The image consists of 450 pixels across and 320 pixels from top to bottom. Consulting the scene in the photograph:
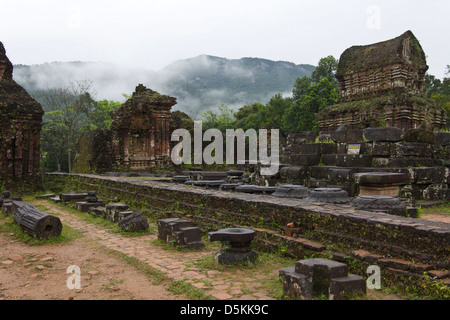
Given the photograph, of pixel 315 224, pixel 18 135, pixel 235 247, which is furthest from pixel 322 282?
pixel 18 135

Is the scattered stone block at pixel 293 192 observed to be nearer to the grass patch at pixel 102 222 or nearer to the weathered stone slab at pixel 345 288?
the grass patch at pixel 102 222

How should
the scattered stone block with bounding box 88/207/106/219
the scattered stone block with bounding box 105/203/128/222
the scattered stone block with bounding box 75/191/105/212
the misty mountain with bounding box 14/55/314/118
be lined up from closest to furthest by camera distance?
the scattered stone block with bounding box 105/203/128/222
the scattered stone block with bounding box 88/207/106/219
the scattered stone block with bounding box 75/191/105/212
the misty mountain with bounding box 14/55/314/118

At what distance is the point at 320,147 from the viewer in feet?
32.9

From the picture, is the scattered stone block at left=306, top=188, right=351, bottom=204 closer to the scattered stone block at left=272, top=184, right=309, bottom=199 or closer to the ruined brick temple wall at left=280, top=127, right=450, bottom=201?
the scattered stone block at left=272, top=184, right=309, bottom=199

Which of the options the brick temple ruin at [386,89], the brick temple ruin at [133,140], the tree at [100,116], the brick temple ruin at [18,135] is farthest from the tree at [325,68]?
the brick temple ruin at [18,135]

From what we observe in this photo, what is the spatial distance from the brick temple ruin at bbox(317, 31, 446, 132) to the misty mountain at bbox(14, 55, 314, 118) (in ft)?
244

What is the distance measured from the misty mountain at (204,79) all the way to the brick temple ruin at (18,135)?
76.4 metres

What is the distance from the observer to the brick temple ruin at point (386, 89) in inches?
709

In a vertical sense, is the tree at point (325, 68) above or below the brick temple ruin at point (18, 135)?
above

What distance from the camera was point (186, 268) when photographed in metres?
4.89

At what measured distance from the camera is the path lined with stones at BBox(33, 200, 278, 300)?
396 cm

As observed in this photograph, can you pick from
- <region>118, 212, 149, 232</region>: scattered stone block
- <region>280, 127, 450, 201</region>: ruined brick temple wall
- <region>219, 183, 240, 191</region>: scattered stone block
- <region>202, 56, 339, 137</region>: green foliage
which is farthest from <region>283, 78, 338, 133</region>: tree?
<region>118, 212, 149, 232</region>: scattered stone block
